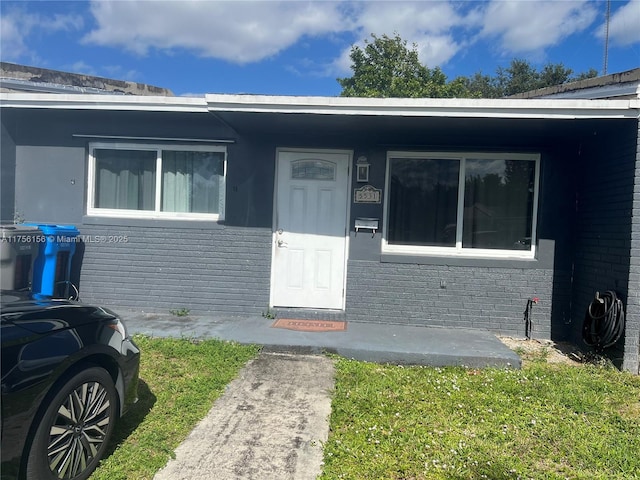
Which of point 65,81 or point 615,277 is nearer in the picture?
point 615,277

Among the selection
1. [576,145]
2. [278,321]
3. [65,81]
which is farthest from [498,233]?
[65,81]

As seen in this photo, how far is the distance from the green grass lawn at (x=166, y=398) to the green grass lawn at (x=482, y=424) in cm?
115

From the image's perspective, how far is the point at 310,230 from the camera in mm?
6559

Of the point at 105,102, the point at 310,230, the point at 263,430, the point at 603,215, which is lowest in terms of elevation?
the point at 263,430

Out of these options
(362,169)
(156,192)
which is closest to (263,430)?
(362,169)

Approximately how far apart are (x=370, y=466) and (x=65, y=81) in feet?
30.6

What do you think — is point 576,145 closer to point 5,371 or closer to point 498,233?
point 498,233

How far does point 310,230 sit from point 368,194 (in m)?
1.02

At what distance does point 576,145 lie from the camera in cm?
613

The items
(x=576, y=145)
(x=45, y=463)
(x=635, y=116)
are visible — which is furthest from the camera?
(x=576, y=145)

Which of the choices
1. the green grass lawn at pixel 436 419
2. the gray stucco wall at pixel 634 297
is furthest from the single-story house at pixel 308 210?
the green grass lawn at pixel 436 419

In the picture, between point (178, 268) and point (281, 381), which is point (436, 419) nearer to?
point (281, 381)

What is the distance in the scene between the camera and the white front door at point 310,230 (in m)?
6.51

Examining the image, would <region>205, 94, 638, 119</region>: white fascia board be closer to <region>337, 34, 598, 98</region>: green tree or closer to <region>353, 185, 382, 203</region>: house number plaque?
<region>353, 185, 382, 203</region>: house number plaque
